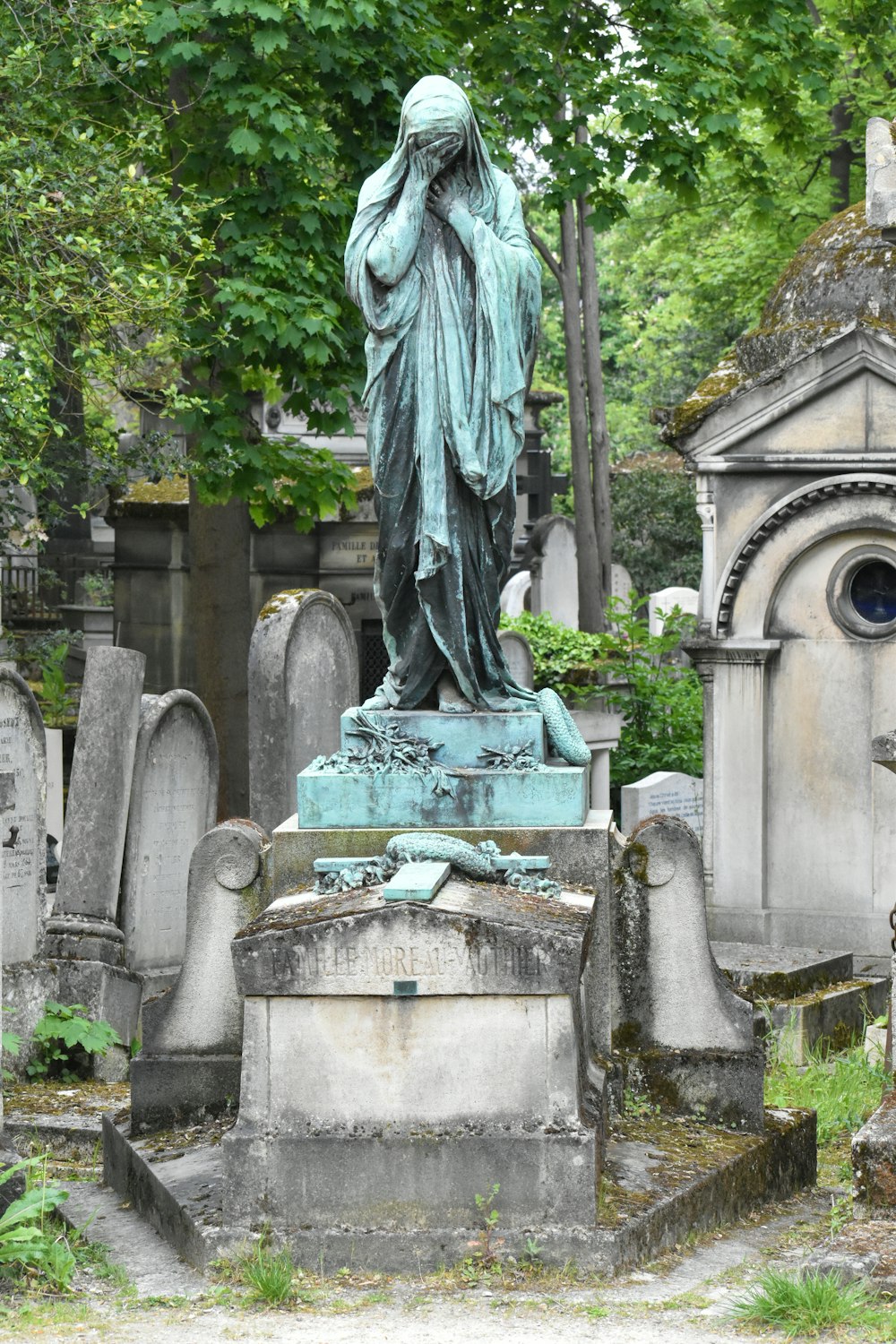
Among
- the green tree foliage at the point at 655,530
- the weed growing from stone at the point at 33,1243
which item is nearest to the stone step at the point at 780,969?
the weed growing from stone at the point at 33,1243

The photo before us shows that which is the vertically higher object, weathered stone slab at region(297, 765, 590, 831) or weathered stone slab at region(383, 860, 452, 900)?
weathered stone slab at region(297, 765, 590, 831)

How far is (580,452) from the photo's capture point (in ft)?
70.9

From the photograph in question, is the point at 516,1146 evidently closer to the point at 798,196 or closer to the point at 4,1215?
the point at 4,1215

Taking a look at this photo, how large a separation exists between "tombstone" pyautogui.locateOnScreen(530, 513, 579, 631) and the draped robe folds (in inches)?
741

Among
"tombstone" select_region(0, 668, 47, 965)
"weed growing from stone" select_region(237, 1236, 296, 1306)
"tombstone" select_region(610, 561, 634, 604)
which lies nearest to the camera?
"weed growing from stone" select_region(237, 1236, 296, 1306)

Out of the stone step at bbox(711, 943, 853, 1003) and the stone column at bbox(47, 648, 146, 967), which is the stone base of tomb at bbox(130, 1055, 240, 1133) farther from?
the stone step at bbox(711, 943, 853, 1003)

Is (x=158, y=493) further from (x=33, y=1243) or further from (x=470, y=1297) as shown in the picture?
(x=470, y=1297)

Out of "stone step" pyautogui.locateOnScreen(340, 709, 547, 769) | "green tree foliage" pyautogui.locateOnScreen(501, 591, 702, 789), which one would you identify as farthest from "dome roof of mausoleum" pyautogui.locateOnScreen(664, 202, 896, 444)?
"stone step" pyautogui.locateOnScreen(340, 709, 547, 769)

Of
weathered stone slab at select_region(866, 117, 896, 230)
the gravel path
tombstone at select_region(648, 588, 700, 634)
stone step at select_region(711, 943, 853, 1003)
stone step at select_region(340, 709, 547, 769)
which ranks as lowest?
the gravel path

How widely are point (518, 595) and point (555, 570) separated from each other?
50.4 inches

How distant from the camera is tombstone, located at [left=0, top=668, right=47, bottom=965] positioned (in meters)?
9.72

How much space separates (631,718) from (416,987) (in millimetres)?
11541

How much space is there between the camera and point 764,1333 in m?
5.16

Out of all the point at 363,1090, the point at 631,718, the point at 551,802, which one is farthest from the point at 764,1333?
the point at 631,718
